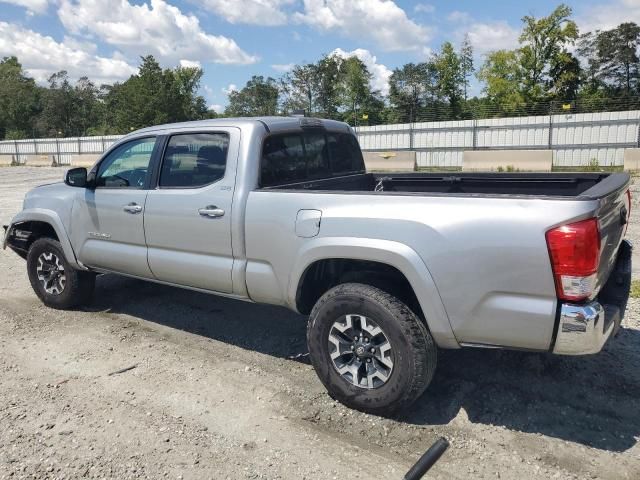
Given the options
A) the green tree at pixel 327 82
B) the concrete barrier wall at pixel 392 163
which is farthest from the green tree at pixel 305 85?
the concrete barrier wall at pixel 392 163

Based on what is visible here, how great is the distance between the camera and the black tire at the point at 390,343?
3238mm

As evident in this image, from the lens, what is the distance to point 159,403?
12.3 feet

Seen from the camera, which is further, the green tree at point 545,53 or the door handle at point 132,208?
the green tree at point 545,53

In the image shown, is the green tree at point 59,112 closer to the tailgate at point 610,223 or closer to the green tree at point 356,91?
the green tree at point 356,91

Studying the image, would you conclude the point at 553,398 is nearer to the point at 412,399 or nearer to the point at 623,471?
the point at 623,471

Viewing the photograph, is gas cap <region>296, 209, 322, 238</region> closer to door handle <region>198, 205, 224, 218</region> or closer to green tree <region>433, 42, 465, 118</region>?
door handle <region>198, 205, 224, 218</region>

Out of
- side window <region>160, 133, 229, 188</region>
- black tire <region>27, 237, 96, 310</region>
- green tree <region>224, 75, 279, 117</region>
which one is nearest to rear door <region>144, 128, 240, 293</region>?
side window <region>160, 133, 229, 188</region>

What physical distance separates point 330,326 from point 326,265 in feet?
1.45

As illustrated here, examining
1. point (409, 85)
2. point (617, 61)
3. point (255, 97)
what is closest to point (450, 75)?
point (409, 85)

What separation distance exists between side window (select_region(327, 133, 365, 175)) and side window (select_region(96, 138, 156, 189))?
1.55 meters

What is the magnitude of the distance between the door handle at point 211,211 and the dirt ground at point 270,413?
1192mm

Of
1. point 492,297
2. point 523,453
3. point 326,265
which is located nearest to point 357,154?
point 326,265

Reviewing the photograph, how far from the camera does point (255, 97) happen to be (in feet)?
246

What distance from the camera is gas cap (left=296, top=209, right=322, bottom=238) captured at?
353 cm
